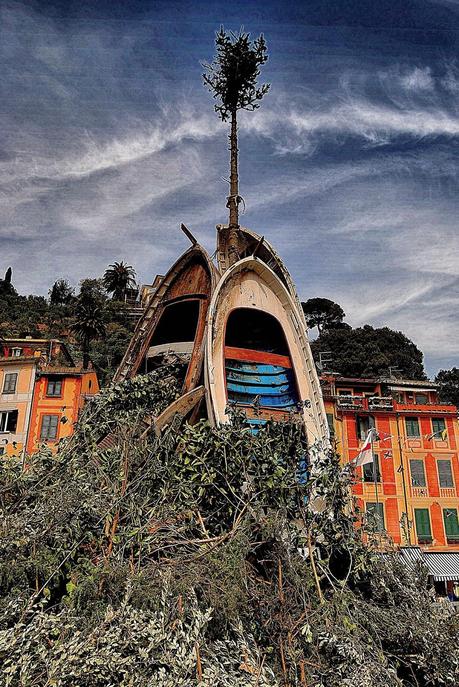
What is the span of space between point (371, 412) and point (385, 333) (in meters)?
39.1

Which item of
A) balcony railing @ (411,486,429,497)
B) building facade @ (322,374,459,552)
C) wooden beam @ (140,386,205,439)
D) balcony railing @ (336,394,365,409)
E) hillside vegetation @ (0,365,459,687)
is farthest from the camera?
balcony railing @ (336,394,365,409)

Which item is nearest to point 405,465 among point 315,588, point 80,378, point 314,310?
point 80,378

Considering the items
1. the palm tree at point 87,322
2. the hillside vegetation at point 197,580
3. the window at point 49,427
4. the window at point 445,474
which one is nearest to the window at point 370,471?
the window at point 445,474

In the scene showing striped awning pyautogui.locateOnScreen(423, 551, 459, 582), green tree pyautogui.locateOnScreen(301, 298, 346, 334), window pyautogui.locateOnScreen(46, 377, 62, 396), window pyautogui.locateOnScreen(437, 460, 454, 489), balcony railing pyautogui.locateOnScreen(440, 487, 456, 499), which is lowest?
striped awning pyautogui.locateOnScreen(423, 551, 459, 582)

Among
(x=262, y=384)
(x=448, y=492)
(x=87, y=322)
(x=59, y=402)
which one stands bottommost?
(x=448, y=492)

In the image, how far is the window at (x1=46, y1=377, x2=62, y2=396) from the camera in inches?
1051

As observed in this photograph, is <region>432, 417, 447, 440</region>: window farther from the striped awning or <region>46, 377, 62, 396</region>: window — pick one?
<region>46, 377, 62, 396</region>: window

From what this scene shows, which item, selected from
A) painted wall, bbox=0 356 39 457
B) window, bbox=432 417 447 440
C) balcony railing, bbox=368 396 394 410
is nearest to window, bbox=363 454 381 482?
balcony railing, bbox=368 396 394 410

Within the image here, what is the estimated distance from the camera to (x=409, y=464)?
25547 mm

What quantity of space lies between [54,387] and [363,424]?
14.7 meters

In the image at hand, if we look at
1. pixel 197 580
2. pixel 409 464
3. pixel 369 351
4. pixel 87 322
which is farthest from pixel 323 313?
pixel 197 580

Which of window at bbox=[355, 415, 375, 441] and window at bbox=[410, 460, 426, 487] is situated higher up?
window at bbox=[355, 415, 375, 441]

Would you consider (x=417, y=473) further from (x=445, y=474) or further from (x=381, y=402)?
(x=381, y=402)

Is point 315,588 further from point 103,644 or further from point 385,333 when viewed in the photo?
point 385,333
